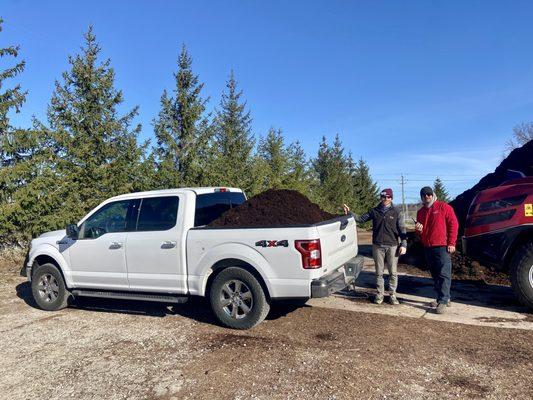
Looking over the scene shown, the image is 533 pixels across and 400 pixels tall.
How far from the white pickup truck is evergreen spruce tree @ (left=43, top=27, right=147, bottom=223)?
17.0 ft

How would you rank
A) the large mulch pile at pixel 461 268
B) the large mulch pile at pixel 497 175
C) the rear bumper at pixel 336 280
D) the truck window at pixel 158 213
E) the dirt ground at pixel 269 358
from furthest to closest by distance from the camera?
the large mulch pile at pixel 497 175, the large mulch pile at pixel 461 268, the truck window at pixel 158 213, the rear bumper at pixel 336 280, the dirt ground at pixel 269 358

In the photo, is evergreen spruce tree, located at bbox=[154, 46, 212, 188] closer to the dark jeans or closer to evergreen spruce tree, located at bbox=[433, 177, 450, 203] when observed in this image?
the dark jeans

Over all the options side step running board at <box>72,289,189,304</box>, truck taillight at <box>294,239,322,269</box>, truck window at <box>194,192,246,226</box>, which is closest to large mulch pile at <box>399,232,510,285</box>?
truck taillight at <box>294,239,322,269</box>

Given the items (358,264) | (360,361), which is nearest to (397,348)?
(360,361)

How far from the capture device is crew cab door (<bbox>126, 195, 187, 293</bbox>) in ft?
19.9

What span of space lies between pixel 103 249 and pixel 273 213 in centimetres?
281

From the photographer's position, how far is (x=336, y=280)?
5547 mm

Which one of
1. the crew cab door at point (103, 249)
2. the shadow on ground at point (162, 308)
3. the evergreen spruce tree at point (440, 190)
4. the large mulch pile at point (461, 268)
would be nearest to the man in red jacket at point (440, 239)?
the large mulch pile at point (461, 268)

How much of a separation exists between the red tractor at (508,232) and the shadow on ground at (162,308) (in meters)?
2.92

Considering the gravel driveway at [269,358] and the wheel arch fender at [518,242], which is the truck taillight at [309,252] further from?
the wheel arch fender at [518,242]

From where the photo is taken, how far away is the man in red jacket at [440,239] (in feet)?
20.8

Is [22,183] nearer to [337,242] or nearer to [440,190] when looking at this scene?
[337,242]

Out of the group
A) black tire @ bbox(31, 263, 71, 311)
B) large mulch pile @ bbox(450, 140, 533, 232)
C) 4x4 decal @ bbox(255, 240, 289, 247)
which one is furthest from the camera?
large mulch pile @ bbox(450, 140, 533, 232)

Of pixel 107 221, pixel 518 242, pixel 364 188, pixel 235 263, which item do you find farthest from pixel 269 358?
pixel 364 188
